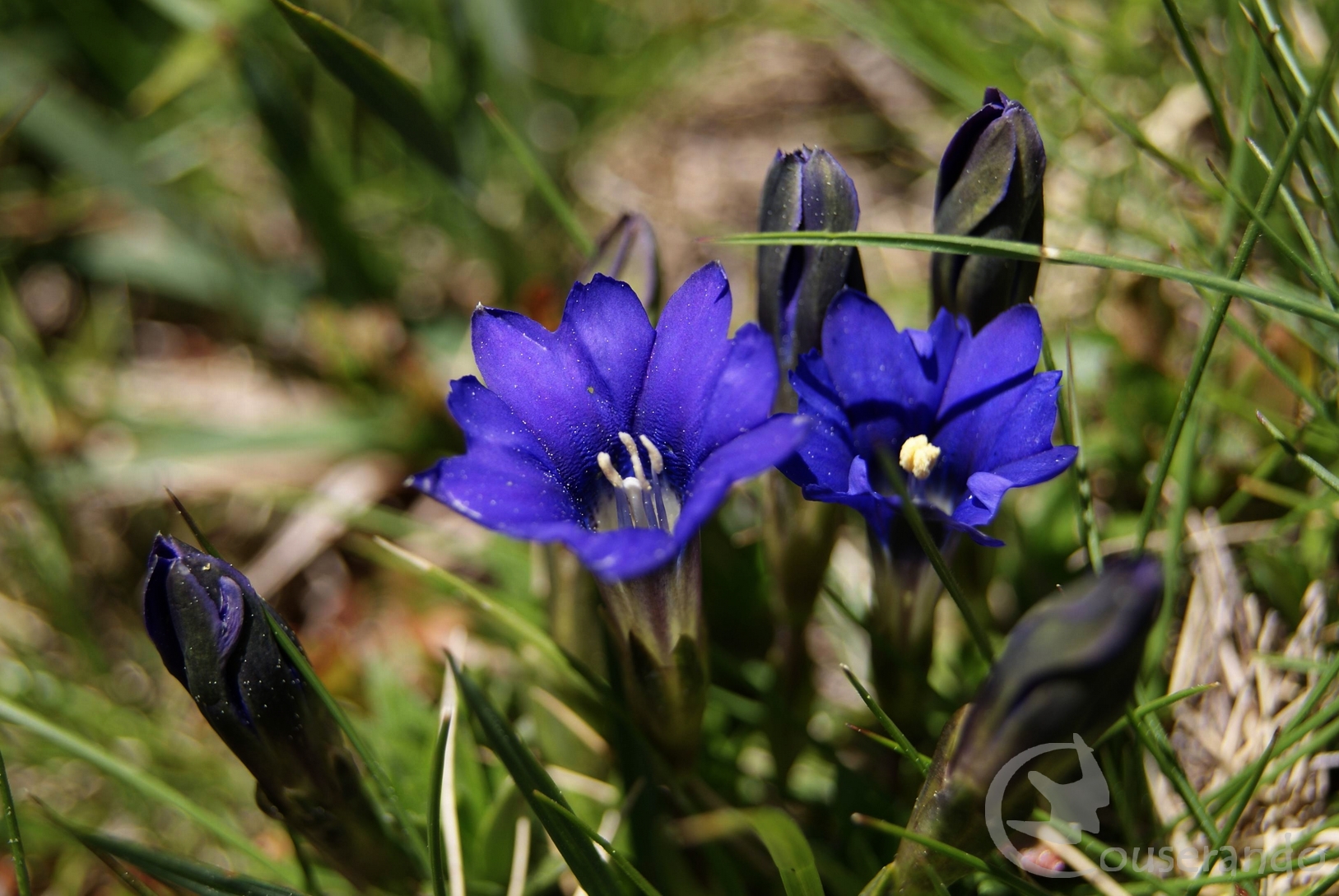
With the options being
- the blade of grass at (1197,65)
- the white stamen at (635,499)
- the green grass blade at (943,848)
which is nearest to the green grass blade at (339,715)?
the white stamen at (635,499)

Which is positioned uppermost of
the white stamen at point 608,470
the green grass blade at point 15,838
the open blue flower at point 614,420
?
the open blue flower at point 614,420

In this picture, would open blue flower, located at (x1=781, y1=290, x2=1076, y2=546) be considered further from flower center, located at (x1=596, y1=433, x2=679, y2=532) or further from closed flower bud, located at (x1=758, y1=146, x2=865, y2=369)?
flower center, located at (x1=596, y1=433, x2=679, y2=532)

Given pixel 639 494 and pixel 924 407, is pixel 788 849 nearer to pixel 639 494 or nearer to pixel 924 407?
pixel 639 494

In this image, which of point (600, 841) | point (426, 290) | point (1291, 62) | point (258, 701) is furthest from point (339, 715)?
point (426, 290)

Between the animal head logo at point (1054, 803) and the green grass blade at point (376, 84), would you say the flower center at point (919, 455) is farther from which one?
the green grass blade at point (376, 84)

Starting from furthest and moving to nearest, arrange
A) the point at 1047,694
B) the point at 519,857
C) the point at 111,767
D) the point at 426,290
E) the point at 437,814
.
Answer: the point at 426,290 → the point at 519,857 → the point at 111,767 → the point at 437,814 → the point at 1047,694

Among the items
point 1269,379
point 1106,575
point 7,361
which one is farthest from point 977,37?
point 7,361
